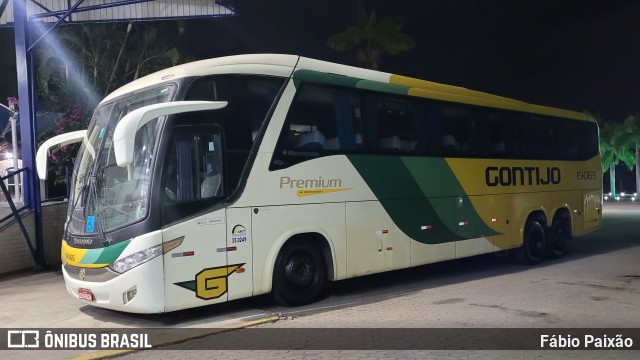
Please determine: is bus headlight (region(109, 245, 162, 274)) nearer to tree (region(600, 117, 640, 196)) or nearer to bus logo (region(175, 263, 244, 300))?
bus logo (region(175, 263, 244, 300))

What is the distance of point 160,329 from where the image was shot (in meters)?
7.13

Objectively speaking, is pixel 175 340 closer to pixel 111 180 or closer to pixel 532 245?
pixel 111 180

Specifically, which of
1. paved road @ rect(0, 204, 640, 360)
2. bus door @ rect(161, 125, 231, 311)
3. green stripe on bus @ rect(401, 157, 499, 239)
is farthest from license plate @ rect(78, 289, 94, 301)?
green stripe on bus @ rect(401, 157, 499, 239)

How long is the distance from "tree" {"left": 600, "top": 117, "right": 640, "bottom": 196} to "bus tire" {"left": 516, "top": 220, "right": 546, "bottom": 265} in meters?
39.8

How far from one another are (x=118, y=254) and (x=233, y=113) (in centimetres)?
237

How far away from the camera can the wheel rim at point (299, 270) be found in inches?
323

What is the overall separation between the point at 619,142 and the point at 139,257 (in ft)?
169

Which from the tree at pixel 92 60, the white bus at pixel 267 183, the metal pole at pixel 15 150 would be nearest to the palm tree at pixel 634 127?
the tree at pixel 92 60

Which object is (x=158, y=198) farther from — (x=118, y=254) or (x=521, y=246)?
(x=521, y=246)

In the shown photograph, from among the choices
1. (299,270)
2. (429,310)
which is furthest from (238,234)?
(429,310)

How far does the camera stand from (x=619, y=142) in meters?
49.3

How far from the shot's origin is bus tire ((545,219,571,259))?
13.5 meters

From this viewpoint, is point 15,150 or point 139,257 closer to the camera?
point 139,257

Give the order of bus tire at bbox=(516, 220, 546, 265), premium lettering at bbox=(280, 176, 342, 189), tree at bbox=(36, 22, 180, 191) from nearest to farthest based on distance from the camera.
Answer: premium lettering at bbox=(280, 176, 342, 189) < bus tire at bbox=(516, 220, 546, 265) < tree at bbox=(36, 22, 180, 191)
